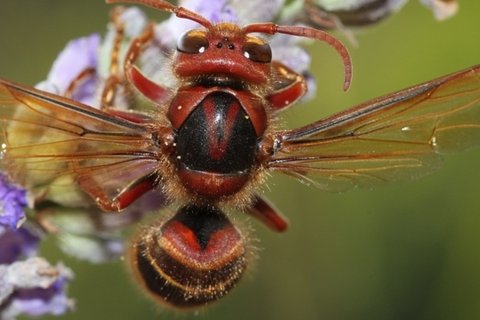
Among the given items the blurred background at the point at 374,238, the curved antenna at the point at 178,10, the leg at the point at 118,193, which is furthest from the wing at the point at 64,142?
the blurred background at the point at 374,238

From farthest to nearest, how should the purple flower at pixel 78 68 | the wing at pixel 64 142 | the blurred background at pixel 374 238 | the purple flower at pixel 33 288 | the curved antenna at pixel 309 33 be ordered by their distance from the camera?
the blurred background at pixel 374 238, the purple flower at pixel 78 68, the purple flower at pixel 33 288, the curved antenna at pixel 309 33, the wing at pixel 64 142

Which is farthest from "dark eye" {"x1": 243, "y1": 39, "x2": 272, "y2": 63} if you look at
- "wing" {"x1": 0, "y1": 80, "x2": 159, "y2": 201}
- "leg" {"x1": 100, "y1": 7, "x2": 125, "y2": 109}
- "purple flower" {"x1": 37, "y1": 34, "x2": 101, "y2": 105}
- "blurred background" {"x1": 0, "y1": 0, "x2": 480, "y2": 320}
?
"blurred background" {"x1": 0, "y1": 0, "x2": 480, "y2": 320}

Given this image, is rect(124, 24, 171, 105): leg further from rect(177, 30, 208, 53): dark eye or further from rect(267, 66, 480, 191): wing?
rect(267, 66, 480, 191): wing

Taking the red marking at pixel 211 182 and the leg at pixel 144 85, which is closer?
the red marking at pixel 211 182

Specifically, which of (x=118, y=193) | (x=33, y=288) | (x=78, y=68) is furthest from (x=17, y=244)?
(x=78, y=68)

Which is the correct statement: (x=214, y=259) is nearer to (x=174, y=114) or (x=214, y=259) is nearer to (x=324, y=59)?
(x=174, y=114)

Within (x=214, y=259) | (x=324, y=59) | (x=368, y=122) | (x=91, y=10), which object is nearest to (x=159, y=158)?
(x=214, y=259)

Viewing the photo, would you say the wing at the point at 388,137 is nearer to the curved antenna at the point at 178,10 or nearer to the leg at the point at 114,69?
the curved antenna at the point at 178,10
